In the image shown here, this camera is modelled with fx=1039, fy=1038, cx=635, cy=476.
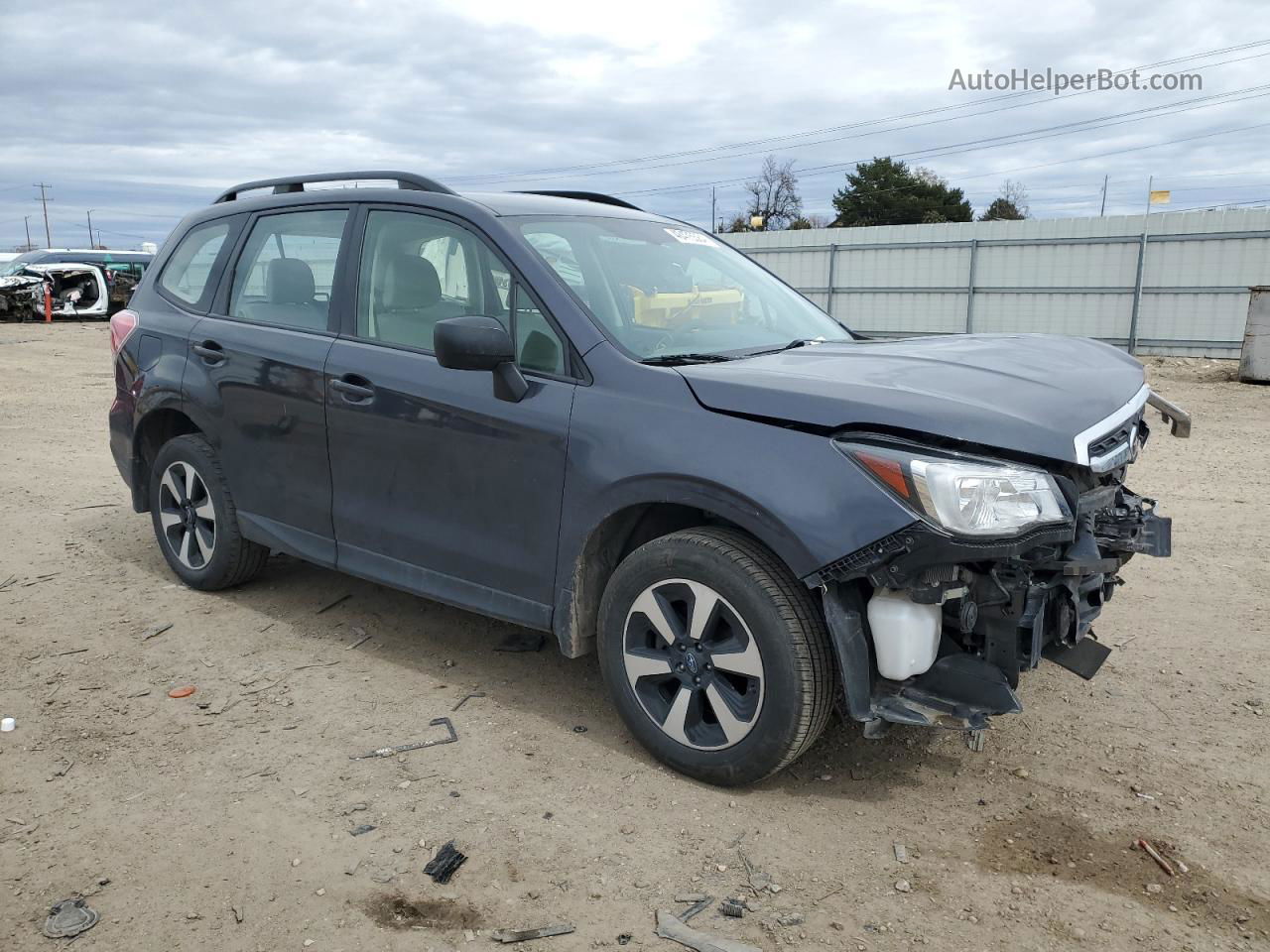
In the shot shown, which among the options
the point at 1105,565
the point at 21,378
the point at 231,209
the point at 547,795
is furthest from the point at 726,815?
A: the point at 21,378

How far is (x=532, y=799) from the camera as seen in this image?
3240 millimetres

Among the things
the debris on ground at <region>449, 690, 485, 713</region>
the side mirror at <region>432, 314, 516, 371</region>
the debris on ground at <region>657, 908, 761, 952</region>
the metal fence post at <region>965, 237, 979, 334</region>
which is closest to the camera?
the debris on ground at <region>657, 908, 761, 952</region>

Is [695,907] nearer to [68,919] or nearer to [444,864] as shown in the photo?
[444,864]

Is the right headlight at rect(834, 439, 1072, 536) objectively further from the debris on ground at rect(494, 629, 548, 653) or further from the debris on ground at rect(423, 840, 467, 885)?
the debris on ground at rect(494, 629, 548, 653)

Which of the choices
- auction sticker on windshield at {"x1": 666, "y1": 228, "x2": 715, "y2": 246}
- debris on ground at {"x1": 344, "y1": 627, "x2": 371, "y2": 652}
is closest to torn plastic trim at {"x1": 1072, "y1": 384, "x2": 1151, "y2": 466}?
auction sticker on windshield at {"x1": 666, "y1": 228, "x2": 715, "y2": 246}

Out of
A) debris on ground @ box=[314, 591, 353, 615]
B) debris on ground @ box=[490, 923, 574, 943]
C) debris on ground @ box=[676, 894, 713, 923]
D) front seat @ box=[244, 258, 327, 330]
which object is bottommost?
debris on ground @ box=[490, 923, 574, 943]

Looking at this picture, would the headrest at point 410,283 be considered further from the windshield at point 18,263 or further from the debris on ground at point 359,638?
the windshield at point 18,263

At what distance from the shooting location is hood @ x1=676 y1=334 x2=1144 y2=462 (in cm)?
286

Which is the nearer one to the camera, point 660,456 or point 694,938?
point 694,938

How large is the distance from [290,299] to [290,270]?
153 mm

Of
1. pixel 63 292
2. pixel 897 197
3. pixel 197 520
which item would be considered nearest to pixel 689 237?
pixel 197 520

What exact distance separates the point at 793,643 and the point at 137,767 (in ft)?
7.28

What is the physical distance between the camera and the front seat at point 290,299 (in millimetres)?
4355

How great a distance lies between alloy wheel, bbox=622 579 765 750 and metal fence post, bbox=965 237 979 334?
868 inches
